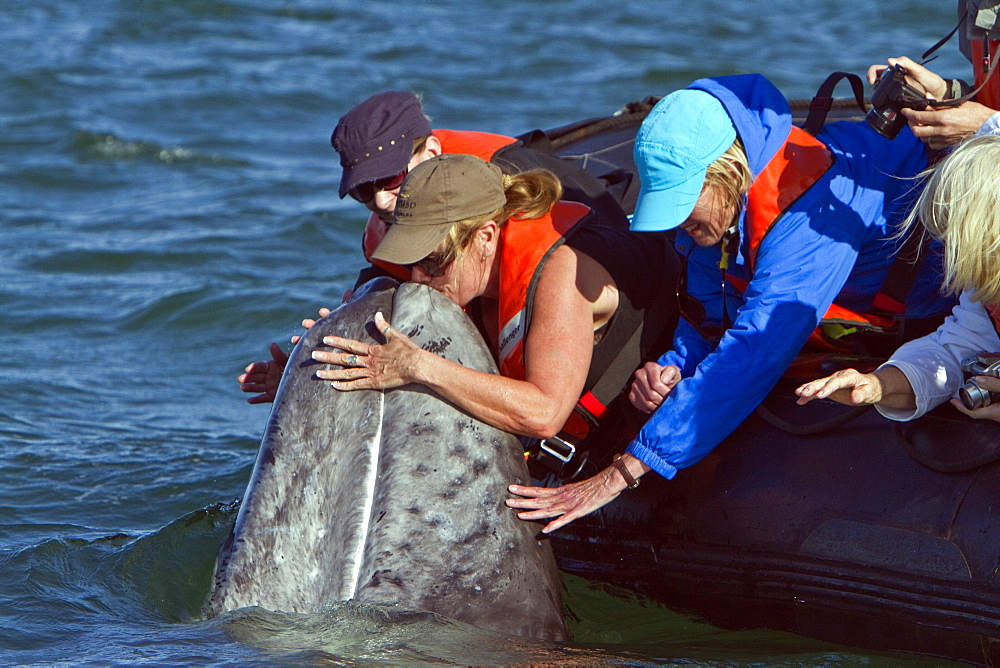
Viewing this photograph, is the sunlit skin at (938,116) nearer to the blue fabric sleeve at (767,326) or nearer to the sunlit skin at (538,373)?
the blue fabric sleeve at (767,326)

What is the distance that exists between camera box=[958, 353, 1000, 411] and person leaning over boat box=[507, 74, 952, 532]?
0.60 meters

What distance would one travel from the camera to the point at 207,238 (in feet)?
36.7

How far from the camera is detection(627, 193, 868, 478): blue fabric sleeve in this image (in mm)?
4578

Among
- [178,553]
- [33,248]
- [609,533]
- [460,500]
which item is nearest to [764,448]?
[609,533]

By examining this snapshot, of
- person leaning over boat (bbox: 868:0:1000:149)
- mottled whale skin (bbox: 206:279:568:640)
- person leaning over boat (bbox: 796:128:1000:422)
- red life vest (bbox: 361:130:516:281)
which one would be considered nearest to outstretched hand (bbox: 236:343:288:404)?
red life vest (bbox: 361:130:516:281)

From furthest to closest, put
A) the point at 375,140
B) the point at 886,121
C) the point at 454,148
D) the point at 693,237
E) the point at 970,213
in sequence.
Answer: the point at 454,148 < the point at 375,140 < the point at 693,237 < the point at 886,121 < the point at 970,213

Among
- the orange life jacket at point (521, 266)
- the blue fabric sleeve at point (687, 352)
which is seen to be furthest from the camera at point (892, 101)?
the orange life jacket at point (521, 266)

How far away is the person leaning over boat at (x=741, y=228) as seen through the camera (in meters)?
4.52

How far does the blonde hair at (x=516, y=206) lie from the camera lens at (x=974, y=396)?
1671mm

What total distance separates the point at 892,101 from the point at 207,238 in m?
7.69

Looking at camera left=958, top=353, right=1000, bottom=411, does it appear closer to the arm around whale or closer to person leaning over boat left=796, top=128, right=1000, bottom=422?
person leaning over boat left=796, top=128, right=1000, bottom=422

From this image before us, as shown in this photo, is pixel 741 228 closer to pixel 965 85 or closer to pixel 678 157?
pixel 678 157

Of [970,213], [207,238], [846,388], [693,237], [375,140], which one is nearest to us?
[970,213]

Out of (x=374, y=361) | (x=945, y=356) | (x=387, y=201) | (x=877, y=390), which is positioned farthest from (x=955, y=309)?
(x=387, y=201)
